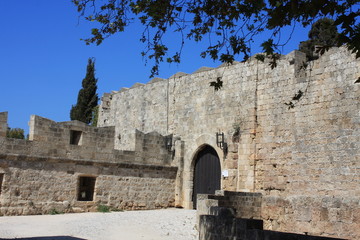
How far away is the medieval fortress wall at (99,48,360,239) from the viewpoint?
8961mm

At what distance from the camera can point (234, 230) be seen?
636 centimetres

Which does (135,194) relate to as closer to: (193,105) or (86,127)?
(86,127)

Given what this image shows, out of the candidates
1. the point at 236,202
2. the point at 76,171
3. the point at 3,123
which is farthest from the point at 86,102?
the point at 236,202

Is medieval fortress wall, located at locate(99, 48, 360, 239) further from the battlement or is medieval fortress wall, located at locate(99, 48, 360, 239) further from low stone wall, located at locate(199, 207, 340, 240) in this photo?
low stone wall, located at locate(199, 207, 340, 240)

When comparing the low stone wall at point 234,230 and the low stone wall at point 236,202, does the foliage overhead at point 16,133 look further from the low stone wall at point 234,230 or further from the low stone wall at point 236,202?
the low stone wall at point 234,230

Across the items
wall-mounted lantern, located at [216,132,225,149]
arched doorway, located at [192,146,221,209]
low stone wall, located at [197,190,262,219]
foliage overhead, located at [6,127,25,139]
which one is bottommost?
low stone wall, located at [197,190,262,219]

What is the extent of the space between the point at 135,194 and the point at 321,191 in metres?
6.47

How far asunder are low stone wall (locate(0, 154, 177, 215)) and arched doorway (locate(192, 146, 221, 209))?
886mm

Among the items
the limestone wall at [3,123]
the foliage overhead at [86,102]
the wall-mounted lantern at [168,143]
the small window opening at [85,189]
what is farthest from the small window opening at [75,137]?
the foliage overhead at [86,102]

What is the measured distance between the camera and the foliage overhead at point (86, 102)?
89.9 ft

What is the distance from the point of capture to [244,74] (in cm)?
1566

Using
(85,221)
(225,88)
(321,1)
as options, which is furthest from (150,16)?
(225,88)

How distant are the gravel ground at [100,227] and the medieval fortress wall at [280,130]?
250cm

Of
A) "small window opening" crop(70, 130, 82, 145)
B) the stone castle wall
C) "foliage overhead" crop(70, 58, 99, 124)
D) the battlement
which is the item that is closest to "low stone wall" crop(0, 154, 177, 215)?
the stone castle wall
